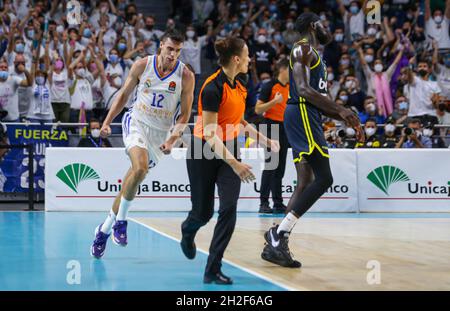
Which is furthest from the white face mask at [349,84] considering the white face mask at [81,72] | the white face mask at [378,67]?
the white face mask at [81,72]

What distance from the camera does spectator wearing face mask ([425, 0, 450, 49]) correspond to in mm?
20984

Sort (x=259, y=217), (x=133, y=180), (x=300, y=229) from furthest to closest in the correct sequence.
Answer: (x=259, y=217) < (x=300, y=229) < (x=133, y=180)

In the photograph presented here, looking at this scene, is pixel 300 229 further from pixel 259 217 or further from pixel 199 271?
pixel 199 271

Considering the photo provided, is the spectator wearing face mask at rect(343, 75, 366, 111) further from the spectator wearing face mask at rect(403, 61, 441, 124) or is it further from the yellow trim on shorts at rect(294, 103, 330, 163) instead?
the yellow trim on shorts at rect(294, 103, 330, 163)

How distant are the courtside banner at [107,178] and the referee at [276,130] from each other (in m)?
0.56

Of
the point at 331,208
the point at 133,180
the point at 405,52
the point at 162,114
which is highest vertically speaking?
the point at 405,52

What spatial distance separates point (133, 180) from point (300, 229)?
356 centimetres

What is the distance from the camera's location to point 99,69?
59.1 ft

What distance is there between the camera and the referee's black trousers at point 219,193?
682cm

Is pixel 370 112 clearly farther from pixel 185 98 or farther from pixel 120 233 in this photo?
pixel 120 233

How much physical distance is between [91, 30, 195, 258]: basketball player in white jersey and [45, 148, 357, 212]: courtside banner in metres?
5.06

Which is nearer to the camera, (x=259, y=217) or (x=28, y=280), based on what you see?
(x=28, y=280)
